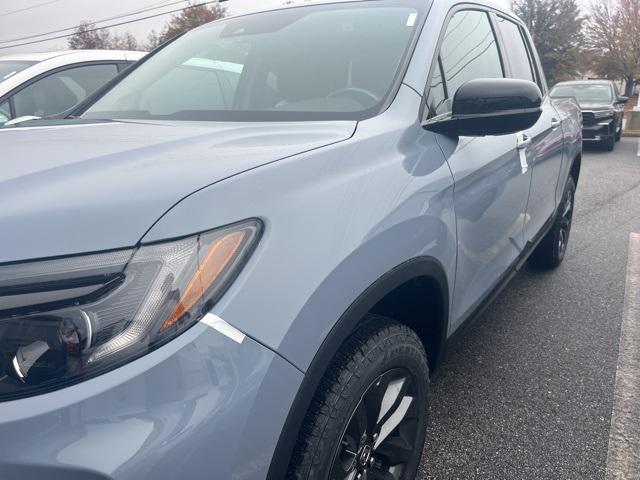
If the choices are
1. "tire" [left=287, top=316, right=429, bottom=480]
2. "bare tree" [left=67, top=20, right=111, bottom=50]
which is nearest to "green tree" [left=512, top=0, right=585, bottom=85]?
"bare tree" [left=67, top=20, right=111, bottom=50]

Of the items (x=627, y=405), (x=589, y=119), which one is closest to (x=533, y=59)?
(x=627, y=405)

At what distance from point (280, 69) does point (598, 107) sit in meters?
11.7

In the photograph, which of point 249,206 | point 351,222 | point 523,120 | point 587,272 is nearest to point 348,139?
point 351,222

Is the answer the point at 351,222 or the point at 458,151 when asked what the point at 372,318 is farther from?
the point at 458,151

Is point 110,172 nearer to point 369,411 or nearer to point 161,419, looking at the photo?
point 161,419

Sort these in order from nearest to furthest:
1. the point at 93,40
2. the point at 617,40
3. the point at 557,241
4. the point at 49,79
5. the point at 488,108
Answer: the point at 488,108 < the point at 557,241 < the point at 49,79 < the point at 617,40 < the point at 93,40

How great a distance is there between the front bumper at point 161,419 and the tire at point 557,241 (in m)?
3.28

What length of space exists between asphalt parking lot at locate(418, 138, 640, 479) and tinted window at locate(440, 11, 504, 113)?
1.28 meters

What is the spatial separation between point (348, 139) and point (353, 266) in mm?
393

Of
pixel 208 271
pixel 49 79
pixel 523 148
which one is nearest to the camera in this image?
pixel 208 271

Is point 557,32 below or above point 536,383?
above

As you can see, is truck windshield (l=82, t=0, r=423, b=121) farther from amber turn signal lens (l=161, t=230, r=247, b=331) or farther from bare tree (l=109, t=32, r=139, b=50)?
bare tree (l=109, t=32, r=139, b=50)

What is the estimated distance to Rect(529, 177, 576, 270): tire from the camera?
396 centimetres

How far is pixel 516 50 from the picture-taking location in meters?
3.16
